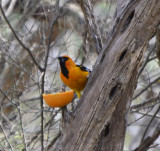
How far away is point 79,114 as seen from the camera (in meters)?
3.44

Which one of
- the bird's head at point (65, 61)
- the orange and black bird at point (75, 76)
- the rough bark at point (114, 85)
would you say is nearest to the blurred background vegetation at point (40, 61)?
the bird's head at point (65, 61)

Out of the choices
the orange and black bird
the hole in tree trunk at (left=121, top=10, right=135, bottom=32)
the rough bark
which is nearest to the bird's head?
the orange and black bird

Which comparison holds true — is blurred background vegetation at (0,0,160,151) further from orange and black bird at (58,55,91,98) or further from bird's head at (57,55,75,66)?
orange and black bird at (58,55,91,98)

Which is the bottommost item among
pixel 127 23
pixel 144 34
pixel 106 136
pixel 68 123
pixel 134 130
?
pixel 106 136

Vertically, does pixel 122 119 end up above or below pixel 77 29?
below

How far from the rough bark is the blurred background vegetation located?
1.33 metres

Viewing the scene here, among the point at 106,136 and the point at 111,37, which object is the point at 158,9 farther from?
the point at 106,136

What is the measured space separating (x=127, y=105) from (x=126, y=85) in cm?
30

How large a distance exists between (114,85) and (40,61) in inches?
108

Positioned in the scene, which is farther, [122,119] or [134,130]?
[134,130]

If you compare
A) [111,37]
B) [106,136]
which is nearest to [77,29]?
[111,37]

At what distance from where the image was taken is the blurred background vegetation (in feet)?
16.5

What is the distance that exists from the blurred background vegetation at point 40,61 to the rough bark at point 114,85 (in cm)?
133

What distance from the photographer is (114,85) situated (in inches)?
129
